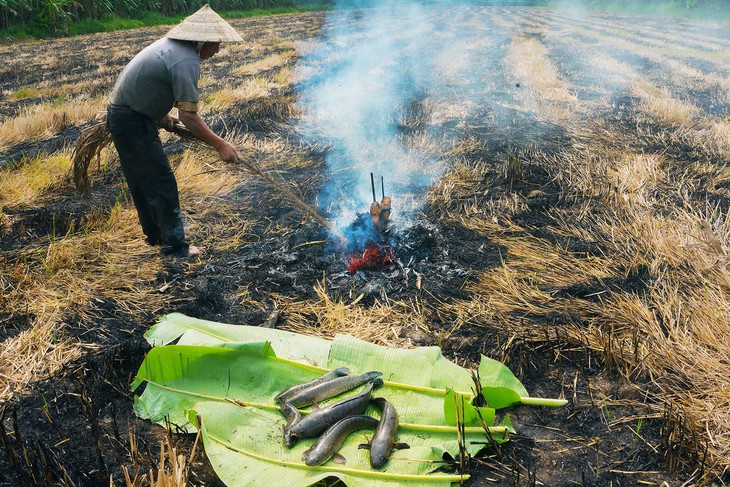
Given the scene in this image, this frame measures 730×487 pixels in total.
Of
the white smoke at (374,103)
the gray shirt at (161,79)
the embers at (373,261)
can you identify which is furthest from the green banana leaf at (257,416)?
the white smoke at (374,103)

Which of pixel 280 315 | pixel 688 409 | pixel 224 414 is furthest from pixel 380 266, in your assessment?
pixel 688 409

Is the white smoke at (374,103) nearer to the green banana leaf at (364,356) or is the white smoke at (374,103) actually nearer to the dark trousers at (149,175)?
the dark trousers at (149,175)

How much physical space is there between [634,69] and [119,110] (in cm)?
1301

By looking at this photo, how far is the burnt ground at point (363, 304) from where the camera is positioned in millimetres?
2709

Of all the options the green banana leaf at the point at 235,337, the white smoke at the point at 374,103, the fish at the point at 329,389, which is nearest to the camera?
the fish at the point at 329,389

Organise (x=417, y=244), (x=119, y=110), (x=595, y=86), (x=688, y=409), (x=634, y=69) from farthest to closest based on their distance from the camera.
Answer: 1. (x=634, y=69)
2. (x=595, y=86)
3. (x=417, y=244)
4. (x=119, y=110)
5. (x=688, y=409)

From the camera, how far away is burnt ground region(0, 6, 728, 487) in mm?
2709

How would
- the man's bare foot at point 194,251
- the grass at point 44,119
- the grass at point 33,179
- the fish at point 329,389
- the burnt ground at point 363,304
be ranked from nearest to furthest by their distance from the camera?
1. the burnt ground at point 363,304
2. the fish at point 329,389
3. the man's bare foot at point 194,251
4. the grass at point 33,179
5. the grass at point 44,119

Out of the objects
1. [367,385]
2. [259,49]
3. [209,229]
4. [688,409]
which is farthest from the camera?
[259,49]

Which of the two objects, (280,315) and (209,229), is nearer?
(280,315)

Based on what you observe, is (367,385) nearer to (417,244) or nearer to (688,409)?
(688,409)

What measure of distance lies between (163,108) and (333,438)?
10.8ft

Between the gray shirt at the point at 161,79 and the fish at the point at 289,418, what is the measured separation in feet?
8.74

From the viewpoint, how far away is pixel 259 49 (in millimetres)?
18625
